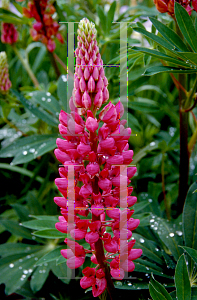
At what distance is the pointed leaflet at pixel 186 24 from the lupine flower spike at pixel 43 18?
0.88 meters

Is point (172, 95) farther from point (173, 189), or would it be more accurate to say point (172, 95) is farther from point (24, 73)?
point (24, 73)

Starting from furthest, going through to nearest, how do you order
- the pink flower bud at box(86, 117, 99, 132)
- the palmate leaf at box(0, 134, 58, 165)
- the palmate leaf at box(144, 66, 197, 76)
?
the palmate leaf at box(0, 134, 58, 165) → the palmate leaf at box(144, 66, 197, 76) → the pink flower bud at box(86, 117, 99, 132)

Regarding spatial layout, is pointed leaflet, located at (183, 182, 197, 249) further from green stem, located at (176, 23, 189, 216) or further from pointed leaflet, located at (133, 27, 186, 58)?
pointed leaflet, located at (133, 27, 186, 58)

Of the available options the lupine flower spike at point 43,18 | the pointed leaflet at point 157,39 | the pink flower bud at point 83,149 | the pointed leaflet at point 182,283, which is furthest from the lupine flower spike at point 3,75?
the pointed leaflet at point 182,283

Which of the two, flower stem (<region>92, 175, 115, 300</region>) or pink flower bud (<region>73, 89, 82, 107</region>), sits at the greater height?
pink flower bud (<region>73, 89, 82, 107</region>)

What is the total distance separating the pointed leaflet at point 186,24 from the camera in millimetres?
750

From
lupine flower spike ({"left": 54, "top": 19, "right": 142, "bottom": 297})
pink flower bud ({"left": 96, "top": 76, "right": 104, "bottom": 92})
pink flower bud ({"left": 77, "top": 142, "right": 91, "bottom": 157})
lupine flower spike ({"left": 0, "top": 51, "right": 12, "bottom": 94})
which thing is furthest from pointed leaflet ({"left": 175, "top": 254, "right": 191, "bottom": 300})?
lupine flower spike ({"left": 0, "top": 51, "right": 12, "bottom": 94})

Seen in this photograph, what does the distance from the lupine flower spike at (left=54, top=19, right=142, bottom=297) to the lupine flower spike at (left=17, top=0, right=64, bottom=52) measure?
0.94 meters

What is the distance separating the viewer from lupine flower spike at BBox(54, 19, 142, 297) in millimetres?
614

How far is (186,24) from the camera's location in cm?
77

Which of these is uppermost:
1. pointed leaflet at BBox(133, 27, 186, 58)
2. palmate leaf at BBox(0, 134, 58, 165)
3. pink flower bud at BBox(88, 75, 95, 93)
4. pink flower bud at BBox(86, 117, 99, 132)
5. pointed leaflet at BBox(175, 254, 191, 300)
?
pointed leaflet at BBox(133, 27, 186, 58)

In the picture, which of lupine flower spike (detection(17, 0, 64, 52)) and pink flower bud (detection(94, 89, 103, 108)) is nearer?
pink flower bud (detection(94, 89, 103, 108))

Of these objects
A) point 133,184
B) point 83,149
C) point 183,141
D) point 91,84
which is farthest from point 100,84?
point 133,184

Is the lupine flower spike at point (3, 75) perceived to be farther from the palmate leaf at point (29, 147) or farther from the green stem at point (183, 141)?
the green stem at point (183, 141)
